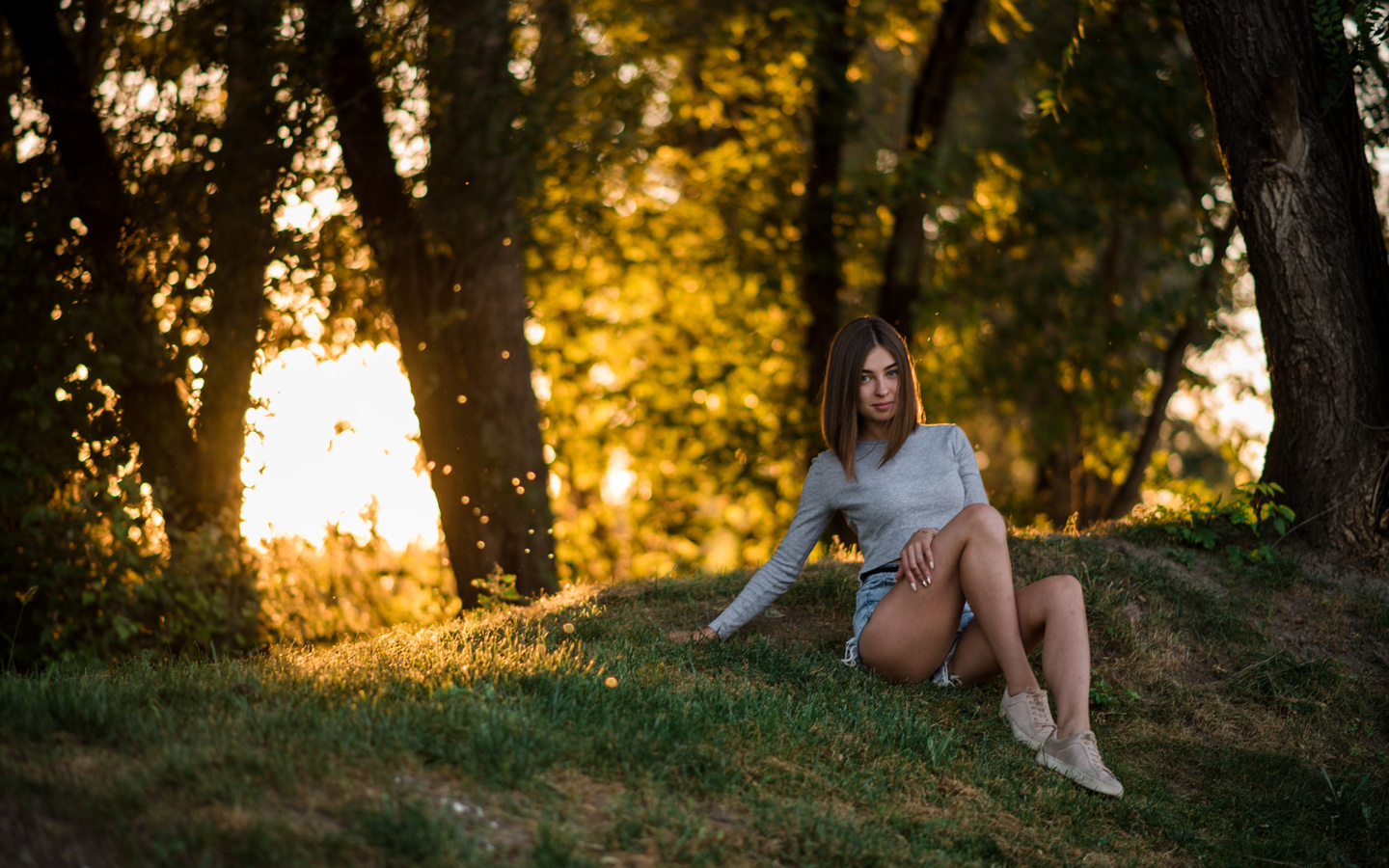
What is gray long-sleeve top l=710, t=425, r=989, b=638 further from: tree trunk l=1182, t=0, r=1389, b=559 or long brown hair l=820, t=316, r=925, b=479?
tree trunk l=1182, t=0, r=1389, b=559

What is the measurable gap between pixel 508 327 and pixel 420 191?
128 cm

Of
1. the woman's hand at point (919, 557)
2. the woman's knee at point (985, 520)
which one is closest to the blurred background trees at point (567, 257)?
the woman's hand at point (919, 557)

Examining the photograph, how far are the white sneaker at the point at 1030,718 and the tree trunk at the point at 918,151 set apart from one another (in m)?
8.74

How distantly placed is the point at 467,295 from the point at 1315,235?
579 centimetres

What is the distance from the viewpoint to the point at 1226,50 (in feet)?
20.3

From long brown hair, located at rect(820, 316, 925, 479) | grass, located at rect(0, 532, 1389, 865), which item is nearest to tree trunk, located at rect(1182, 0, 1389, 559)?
grass, located at rect(0, 532, 1389, 865)

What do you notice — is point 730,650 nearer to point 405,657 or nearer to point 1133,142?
point 405,657

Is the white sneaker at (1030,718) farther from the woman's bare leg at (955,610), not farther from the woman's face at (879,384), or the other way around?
the woman's face at (879,384)

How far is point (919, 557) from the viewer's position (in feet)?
14.5

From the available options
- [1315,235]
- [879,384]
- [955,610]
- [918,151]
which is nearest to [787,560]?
[955,610]

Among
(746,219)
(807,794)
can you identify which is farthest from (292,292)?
(746,219)

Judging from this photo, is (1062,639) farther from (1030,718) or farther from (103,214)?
(103,214)

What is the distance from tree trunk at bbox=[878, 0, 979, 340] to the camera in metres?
12.6

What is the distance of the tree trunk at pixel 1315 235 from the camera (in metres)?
6.14
